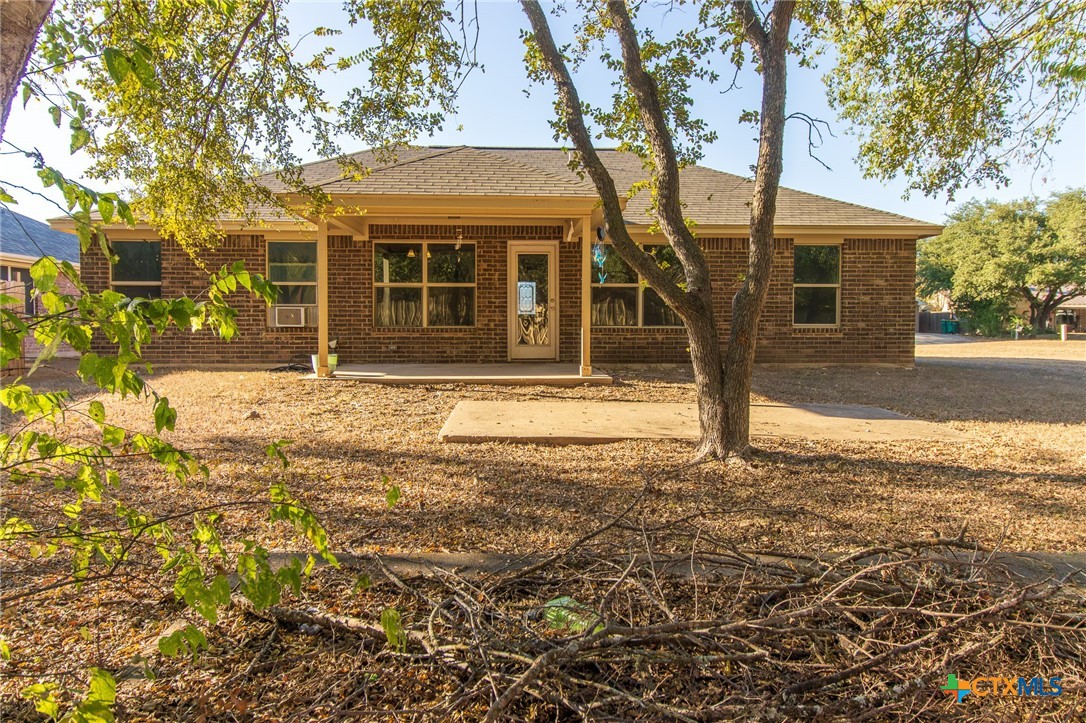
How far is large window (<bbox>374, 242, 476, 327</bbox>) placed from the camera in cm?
1350

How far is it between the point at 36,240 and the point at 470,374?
12.4m

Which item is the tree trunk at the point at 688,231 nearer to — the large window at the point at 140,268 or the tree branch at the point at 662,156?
the tree branch at the point at 662,156

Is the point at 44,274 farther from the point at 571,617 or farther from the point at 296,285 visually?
the point at 296,285

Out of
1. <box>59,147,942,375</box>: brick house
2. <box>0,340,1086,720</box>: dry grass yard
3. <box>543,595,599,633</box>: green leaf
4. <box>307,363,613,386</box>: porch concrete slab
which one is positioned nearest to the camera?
<box>0,340,1086,720</box>: dry grass yard

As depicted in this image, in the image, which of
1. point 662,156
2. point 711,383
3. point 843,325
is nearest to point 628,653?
point 711,383

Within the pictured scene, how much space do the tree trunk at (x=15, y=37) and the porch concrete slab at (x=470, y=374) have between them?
338 inches

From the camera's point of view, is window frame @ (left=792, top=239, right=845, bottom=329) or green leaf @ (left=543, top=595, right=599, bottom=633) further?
window frame @ (left=792, top=239, right=845, bottom=329)

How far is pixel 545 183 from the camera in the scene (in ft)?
34.9

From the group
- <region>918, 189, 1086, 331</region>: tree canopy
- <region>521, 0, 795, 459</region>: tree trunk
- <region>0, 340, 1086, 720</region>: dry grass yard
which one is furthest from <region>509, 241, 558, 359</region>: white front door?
<region>918, 189, 1086, 331</region>: tree canopy

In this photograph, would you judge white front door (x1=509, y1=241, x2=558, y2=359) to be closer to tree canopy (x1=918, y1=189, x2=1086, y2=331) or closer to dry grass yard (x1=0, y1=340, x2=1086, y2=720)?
dry grass yard (x1=0, y1=340, x2=1086, y2=720)

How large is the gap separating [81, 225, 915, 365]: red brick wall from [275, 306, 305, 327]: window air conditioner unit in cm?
31

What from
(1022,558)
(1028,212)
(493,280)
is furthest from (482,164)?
(1028,212)

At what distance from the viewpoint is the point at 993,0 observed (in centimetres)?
648

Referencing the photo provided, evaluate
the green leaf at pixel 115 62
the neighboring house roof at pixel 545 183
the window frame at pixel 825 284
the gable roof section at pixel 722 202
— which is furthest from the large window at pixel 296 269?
the green leaf at pixel 115 62
